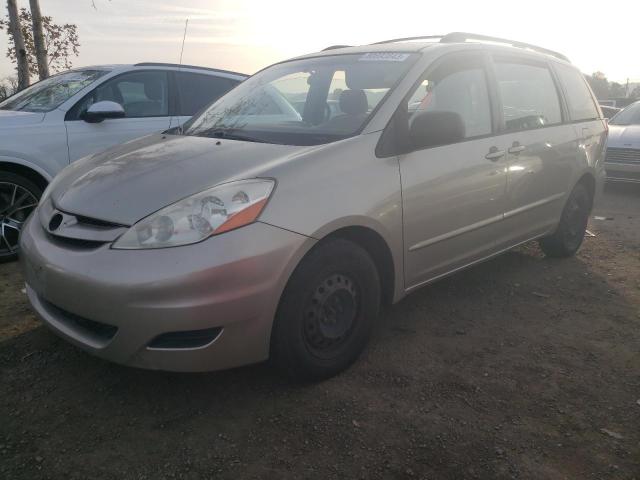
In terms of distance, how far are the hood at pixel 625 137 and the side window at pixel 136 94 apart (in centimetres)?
681

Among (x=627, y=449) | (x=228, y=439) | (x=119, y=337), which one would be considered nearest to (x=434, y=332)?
(x=627, y=449)

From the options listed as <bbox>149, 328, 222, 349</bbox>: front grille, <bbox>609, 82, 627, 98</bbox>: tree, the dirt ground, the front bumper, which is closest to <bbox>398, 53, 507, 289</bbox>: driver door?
the dirt ground

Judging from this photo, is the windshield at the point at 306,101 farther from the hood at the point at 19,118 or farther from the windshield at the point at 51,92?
the windshield at the point at 51,92

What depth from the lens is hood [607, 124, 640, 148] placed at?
8273 mm

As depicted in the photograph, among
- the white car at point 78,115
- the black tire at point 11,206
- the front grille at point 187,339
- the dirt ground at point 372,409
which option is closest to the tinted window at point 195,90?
the white car at point 78,115

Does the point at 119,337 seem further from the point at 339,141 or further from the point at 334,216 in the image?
the point at 339,141

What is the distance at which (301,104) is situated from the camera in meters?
3.57

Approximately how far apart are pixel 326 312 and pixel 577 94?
340 centimetres

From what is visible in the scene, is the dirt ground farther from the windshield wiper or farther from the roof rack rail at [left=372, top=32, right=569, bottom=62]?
the roof rack rail at [left=372, top=32, right=569, bottom=62]

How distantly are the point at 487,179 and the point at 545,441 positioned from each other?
166 centimetres

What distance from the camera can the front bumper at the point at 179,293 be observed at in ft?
7.10

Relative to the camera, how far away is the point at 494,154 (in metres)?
3.49

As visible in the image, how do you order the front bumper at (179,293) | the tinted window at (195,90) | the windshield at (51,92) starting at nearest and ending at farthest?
1. the front bumper at (179,293)
2. the windshield at (51,92)
3. the tinted window at (195,90)

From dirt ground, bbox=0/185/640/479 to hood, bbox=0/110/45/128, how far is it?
5.25 ft
